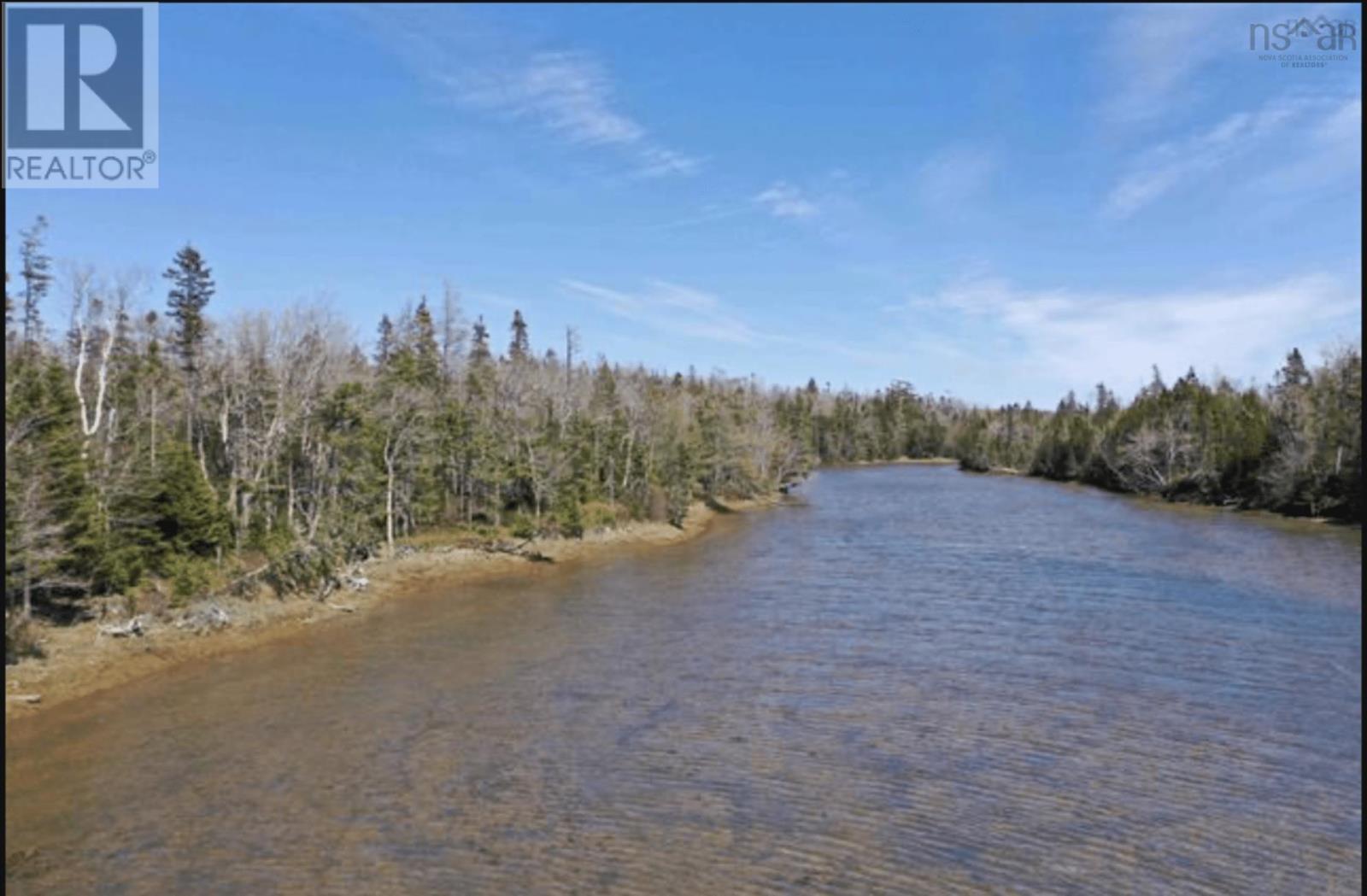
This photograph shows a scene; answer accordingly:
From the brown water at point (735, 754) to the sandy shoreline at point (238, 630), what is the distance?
985mm

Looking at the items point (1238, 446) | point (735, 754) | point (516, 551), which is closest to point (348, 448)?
point (516, 551)

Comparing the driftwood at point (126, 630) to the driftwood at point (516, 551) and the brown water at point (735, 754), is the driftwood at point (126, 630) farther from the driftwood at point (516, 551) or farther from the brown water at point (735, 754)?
the driftwood at point (516, 551)

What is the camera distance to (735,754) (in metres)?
16.7

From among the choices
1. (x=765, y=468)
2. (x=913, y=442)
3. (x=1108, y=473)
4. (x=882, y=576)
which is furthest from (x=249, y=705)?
(x=913, y=442)

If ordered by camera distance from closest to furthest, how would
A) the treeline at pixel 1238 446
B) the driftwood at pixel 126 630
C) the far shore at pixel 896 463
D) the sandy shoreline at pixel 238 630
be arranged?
the sandy shoreline at pixel 238 630 → the driftwood at pixel 126 630 → the treeline at pixel 1238 446 → the far shore at pixel 896 463

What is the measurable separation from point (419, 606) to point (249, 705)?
38.7 feet

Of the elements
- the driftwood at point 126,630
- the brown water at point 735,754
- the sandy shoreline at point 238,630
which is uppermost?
the driftwood at point 126,630

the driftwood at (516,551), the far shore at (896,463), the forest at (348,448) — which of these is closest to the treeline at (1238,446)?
the forest at (348,448)

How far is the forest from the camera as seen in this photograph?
2430 cm

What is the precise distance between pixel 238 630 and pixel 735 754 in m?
16.9

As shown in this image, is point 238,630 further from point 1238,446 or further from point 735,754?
point 1238,446

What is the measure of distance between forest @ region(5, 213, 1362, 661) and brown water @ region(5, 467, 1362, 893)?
508 cm

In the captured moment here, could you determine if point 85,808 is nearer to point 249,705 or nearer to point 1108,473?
point 249,705

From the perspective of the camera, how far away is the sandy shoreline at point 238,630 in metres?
20.2
